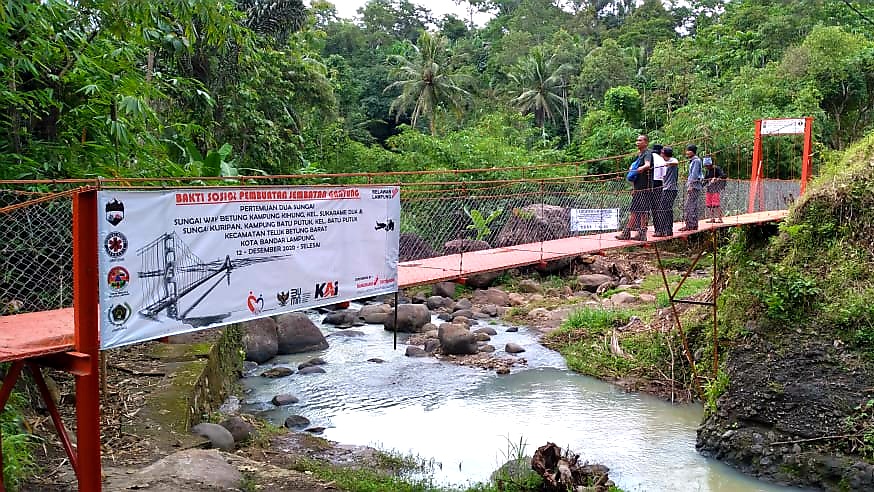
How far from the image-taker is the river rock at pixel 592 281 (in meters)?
15.8

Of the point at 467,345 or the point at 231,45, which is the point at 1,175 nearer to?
the point at 467,345

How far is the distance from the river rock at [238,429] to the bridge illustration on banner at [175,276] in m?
3.49

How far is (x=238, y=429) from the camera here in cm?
699

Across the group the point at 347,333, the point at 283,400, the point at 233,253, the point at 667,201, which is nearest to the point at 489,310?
the point at 347,333

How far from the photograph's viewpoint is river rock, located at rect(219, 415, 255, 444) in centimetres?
694

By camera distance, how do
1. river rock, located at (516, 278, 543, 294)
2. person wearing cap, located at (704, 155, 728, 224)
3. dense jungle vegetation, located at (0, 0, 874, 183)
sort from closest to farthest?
dense jungle vegetation, located at (0, 0, 874, 183), person wearing cap, located at (704, 155, 728, 224), river rock, located at (516, 278, 543, 294)

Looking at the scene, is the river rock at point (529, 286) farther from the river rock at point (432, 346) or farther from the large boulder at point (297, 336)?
the large boulder at point (297, 336)

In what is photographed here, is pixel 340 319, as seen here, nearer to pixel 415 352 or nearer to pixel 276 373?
pixel 415 352

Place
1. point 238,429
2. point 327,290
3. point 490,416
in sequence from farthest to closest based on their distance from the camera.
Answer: point 490,416, point 238,429, point 327,290

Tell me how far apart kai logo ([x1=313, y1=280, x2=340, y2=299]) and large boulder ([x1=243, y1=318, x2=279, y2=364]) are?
6745 mm

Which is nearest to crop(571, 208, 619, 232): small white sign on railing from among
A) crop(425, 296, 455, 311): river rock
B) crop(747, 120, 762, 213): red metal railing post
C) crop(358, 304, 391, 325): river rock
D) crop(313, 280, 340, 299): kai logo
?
crop(313, 280, 340, 299): kai logo

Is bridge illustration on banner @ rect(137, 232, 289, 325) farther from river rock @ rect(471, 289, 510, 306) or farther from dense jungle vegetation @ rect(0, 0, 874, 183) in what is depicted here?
river rock @ rect(471, 289, 510, 306)

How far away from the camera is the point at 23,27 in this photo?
15.4 feet

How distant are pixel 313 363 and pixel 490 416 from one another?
3120 mm
